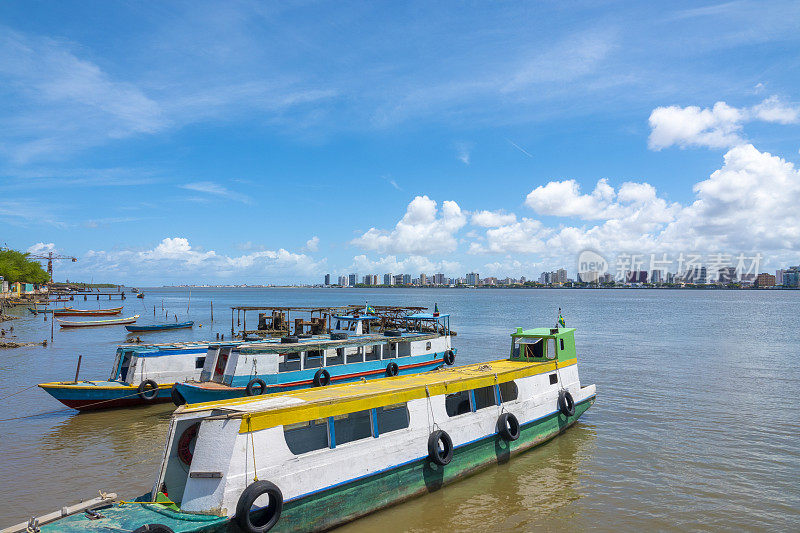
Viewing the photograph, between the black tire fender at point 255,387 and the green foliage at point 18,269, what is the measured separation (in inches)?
4777

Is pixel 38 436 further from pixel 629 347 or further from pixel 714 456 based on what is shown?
pixel 629 347

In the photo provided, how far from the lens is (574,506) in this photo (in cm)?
1341

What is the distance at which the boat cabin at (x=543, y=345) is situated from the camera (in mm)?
19062

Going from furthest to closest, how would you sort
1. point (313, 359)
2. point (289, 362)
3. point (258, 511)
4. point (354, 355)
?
point (354, 355)
point (313, 359)
point (289, 362)
point (258, 511)

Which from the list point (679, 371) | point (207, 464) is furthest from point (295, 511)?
point (679, 371)

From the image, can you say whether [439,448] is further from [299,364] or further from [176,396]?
[176,396]

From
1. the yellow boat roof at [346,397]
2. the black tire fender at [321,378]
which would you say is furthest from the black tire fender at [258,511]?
the black tire fender at [321,378]

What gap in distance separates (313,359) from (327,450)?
46.3ft

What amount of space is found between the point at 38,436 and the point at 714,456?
26.6m

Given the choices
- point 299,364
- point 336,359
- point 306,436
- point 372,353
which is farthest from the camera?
point 372,353

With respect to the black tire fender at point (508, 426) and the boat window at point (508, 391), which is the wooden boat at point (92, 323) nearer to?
the boat window at point (508, 391)

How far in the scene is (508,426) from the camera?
15477 millimetres

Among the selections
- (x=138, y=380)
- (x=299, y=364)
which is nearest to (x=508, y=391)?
(x=299, y=364)

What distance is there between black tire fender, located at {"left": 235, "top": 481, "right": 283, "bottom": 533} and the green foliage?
435 ft
